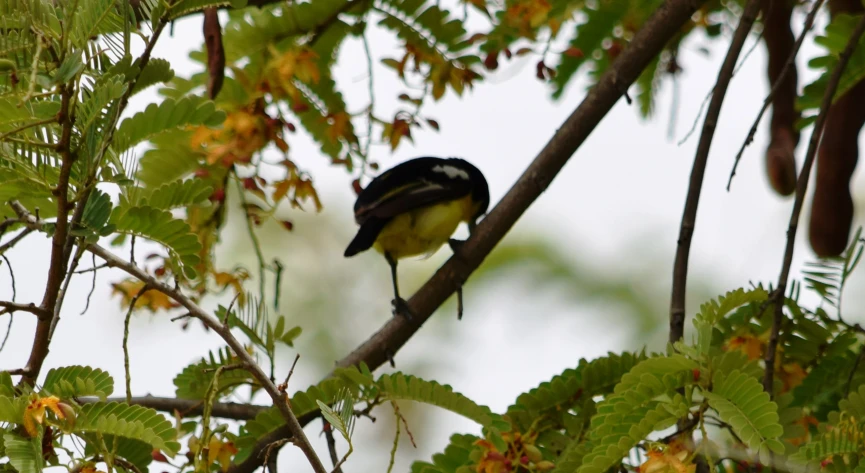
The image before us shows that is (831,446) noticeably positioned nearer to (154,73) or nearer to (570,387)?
(570,387)

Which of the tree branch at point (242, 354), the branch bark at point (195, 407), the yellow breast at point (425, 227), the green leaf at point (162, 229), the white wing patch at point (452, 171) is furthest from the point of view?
the white wing patch at point (452, 171)

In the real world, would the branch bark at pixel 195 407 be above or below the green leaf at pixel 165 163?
below

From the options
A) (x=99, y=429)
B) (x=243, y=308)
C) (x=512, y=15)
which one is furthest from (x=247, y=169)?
(x=99, y=429)

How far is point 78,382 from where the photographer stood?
6.58 ft

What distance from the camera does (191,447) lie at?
7.38 ft

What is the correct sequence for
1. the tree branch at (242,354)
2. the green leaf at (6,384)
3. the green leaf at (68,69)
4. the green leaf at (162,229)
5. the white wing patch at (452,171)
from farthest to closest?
the white wing patch at (452,171) → the green leaf at (162,229) → the green leaf at (6,384) → the tree branch at (242,354) → the green leaf at (68,69)

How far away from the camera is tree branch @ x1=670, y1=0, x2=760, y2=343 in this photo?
2623 millimetres

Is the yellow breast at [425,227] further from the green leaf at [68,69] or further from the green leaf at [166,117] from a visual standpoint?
the green leaf at [68,69]

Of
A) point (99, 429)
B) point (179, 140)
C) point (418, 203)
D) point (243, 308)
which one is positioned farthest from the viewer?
point (418, 203)

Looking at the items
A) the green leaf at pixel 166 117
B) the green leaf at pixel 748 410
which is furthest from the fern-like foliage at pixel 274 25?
the green leaf at pixel 748 410

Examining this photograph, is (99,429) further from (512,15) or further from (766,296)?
(512,15)

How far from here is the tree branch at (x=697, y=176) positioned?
8.61ft

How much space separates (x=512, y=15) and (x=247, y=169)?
104 cm

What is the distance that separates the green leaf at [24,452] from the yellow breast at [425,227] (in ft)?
7.98
